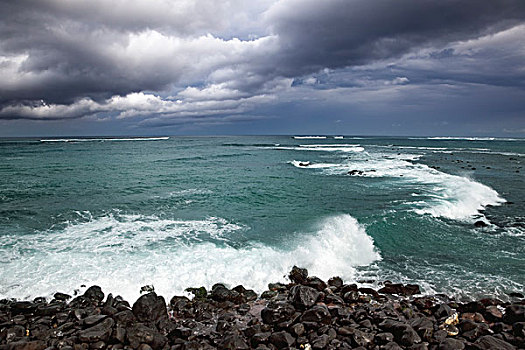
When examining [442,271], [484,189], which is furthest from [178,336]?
[484,189]

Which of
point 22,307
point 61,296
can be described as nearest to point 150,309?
point 61,296

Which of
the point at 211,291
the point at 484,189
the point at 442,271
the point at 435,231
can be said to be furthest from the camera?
the point at 484,189

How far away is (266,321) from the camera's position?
23.9 ft

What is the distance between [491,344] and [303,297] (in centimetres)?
373

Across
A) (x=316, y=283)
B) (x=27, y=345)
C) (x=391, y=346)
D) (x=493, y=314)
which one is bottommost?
(x=316, y=283)

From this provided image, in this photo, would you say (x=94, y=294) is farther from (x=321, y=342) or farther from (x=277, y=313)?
(x=321, y=342)

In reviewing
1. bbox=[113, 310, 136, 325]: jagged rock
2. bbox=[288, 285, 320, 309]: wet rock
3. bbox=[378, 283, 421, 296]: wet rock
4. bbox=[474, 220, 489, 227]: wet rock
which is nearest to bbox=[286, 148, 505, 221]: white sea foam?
bbox=[474, 220, 489, 227]: wet rock

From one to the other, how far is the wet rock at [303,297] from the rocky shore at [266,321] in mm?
26

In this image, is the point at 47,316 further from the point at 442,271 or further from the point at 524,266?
the point at 524,266

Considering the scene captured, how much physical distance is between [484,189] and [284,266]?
767 inches

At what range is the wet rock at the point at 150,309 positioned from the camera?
7219 millimetres

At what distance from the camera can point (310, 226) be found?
14.4m

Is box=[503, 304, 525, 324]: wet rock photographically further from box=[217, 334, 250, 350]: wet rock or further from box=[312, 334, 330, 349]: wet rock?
box=[217, 334, 250, 350]: wet rock

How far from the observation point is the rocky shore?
20.4 ft
